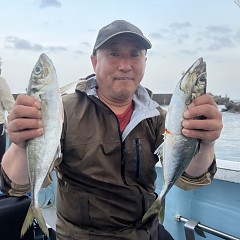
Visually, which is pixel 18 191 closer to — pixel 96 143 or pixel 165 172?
pixel 96 143

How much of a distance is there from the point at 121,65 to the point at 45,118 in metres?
0.82

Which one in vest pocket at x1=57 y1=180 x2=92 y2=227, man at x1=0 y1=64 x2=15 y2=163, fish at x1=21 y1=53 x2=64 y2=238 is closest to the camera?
fish at x1=21 y1=53 x2=64 y2=238

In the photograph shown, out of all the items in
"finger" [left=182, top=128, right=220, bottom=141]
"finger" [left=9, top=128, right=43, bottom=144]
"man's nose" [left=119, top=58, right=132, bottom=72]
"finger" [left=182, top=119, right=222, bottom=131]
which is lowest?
"finger" [left=9, top=128, right=43, bottom=144]

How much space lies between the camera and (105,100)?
96.2 inches

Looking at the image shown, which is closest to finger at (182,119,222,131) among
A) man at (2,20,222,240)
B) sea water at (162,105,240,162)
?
man at (2,20,222,240)

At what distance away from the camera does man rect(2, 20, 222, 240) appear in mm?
2178

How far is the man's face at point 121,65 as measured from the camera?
2232 millimetres

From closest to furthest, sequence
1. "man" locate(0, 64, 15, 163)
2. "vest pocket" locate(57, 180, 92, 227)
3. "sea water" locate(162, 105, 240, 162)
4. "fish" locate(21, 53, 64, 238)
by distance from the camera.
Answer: "fish" locate(21, 53, 64, 238) → "vest pocket" locate(57, 180, 92, 227) → "sea water" locate(162, 105, 240, 162) → "man" locate(0, 64, 15, 163)

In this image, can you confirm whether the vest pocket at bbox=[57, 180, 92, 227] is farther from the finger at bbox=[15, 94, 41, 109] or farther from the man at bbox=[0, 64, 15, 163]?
the man at bbox=[0, 64, 15, 163]

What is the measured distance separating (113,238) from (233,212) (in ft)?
4.36

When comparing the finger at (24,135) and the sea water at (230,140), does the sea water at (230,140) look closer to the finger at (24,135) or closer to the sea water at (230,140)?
the sea water at (230,140)

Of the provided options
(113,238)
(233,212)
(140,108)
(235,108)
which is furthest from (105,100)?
(235,108)

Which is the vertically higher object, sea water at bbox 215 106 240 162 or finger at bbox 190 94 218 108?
finger at bbox 190 94 218 108

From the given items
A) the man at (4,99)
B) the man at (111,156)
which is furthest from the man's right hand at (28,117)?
the man at (4,99)
